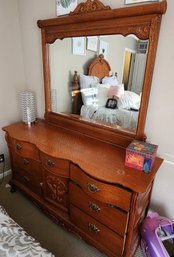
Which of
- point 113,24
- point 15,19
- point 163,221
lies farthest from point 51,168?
point 15,19

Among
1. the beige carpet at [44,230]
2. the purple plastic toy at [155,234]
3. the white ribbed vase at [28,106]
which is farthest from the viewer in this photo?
the white ribbed vase at [28,106]

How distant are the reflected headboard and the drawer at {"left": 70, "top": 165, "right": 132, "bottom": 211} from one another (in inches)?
24.8

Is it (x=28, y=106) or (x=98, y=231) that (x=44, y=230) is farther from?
(x=28, y=106)

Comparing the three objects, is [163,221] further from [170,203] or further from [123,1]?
A: [123,1]

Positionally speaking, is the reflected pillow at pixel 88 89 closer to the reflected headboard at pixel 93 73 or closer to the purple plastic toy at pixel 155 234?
the reflected headboard at pixel 93 73

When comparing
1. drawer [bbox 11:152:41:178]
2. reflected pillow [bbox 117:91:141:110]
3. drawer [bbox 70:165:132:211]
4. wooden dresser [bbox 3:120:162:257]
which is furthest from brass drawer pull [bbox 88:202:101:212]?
reflected pillow [bbox 117:91:141:110]

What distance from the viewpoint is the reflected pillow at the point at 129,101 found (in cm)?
123

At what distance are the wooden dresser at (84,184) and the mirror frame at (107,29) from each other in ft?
0.34

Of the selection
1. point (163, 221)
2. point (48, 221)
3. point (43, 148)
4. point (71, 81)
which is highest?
point (71, 81)

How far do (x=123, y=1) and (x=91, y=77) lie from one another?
0.55 m

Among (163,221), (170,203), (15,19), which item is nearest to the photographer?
(163,221)

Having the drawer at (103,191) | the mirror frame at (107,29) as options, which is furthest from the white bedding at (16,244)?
the mirror frame at (107,29)

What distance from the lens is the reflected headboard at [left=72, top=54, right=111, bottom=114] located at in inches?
52.4

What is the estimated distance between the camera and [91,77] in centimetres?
144
